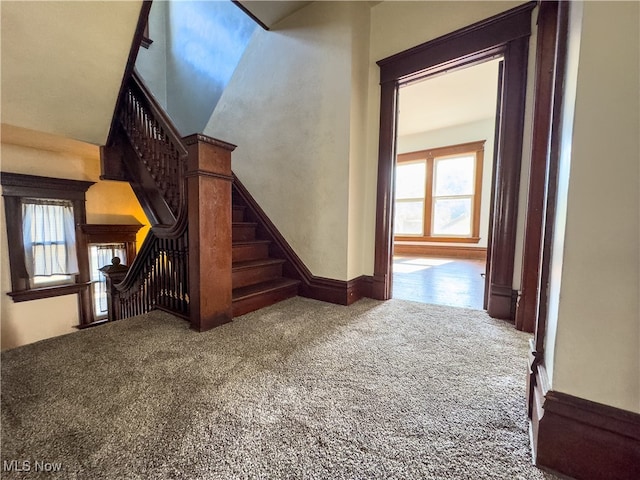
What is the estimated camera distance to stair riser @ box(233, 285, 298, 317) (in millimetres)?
1876

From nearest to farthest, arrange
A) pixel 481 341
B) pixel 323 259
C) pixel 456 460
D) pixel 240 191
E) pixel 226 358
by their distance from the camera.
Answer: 1. pixel 456 460
2. pixel 226 358
3. pixel 481 341
4. pixel 323 259
5. pixel 240 191

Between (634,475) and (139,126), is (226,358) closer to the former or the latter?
(634,475)

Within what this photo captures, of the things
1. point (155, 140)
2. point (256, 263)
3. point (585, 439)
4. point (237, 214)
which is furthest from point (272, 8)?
point (585, 439)

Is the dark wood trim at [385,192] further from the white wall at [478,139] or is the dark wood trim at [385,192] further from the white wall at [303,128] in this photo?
the white wall at [478,139]

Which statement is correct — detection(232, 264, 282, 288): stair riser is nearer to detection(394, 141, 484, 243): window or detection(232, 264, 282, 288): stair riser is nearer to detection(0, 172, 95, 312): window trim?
detection(0, 172, 95, 312): window trim

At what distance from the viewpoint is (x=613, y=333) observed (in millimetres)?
636

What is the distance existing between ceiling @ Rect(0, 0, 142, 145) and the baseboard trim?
4.66ft

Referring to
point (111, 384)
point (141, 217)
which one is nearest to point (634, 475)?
point (111, 384)

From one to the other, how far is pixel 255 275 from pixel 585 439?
2036 mm

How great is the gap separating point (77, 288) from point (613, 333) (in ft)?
17.9

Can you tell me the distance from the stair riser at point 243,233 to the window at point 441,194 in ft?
12.0

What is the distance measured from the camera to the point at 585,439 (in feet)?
2.17

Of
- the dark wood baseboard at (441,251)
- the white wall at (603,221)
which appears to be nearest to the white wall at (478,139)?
the dark wood baseboard at (441,251)

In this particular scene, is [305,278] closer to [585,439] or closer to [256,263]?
[256,263]
